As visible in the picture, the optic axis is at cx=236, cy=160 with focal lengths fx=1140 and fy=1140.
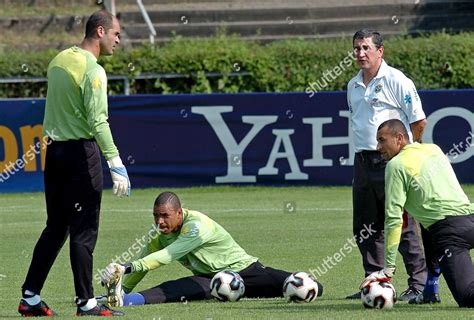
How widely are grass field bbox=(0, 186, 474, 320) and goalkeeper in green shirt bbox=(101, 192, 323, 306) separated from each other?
0.23 metres

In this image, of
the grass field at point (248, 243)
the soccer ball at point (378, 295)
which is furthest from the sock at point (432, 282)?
the soccer ball at point (378, 295)

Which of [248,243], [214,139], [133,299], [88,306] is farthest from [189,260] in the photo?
[214,139]

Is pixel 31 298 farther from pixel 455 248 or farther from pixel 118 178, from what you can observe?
pixel 455 248

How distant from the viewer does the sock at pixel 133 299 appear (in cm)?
993

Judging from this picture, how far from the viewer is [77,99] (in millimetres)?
8781

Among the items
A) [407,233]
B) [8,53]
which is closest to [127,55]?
[8,53]

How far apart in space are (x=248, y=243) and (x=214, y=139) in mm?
7147

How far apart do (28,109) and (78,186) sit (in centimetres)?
1289

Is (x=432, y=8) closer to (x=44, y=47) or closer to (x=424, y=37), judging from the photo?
(x=424, y=37)

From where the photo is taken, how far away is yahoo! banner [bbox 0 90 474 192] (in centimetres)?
2117

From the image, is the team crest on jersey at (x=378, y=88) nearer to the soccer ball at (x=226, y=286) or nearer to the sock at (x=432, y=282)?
the sock at (x=432, y=282)

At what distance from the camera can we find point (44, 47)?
2834cm

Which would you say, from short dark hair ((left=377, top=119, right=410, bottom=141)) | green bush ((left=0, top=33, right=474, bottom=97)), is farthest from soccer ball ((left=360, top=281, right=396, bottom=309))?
green bush ((left=0, top=33, right=474, bottom=97))

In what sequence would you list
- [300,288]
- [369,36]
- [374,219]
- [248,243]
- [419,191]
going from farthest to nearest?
[248,243]
[374,219]
[369,36]
[300,288]
[419,191]
